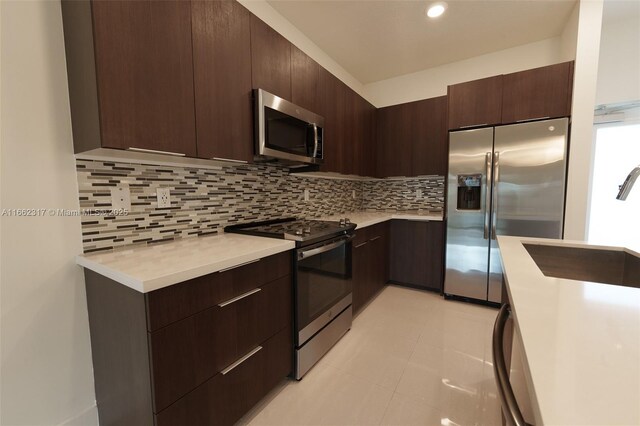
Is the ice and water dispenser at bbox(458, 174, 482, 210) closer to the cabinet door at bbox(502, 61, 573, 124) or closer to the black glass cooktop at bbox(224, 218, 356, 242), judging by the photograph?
the cabinet door at bbox(502, 61, 573, 124)

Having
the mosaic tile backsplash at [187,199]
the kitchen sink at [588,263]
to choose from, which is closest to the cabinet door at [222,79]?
the mosaic tile backsplash at [187,199]

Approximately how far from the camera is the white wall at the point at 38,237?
105cm

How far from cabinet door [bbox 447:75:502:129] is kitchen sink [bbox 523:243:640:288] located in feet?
5.05

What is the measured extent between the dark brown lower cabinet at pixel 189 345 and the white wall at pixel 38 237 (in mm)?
100

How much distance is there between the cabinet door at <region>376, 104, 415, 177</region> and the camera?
311cm

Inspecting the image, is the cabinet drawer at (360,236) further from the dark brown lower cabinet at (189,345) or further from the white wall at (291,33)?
the white wall at (291,33)

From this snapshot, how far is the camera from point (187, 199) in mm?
1595

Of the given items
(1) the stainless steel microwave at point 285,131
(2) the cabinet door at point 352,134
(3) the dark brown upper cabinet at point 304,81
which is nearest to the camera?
(1) the stainless steel microwave at point 285,131

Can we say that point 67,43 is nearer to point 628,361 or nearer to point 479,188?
point 628,361

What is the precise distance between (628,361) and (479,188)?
7.76 feet

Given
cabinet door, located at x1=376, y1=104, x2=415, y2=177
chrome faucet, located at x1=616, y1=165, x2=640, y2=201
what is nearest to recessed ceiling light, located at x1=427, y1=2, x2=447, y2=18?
cabinet door, located at x1=376, y1=104, x2=415, y2=177

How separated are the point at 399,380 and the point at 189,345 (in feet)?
4.08

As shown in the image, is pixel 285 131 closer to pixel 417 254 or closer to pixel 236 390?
pixel 236 390

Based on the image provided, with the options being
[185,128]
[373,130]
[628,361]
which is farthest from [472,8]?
[628,361]
